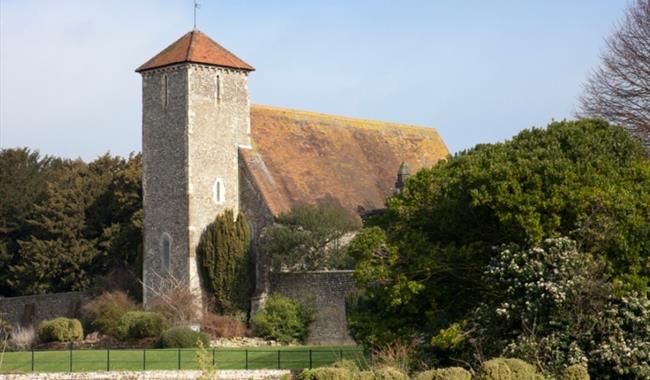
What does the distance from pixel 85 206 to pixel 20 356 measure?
56.4ft

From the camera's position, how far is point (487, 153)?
29297mm

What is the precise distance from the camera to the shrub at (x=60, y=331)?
44438 millimetres

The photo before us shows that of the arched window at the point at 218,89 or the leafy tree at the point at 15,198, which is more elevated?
the arched window at the point at 218,89

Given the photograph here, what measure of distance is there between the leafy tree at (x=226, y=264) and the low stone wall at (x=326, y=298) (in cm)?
194

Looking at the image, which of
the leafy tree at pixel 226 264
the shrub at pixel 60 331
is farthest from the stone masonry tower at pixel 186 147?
the shrub at pixel 60 331

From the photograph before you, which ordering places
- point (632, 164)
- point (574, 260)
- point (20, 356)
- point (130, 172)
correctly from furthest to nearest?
point (130, 172) → point (20, 356) → point (632, 164) → point (574, 260)

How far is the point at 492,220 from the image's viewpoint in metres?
27.7

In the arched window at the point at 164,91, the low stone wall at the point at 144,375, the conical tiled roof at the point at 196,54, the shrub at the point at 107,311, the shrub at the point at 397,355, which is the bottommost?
the low stone wall at the point at 144,375

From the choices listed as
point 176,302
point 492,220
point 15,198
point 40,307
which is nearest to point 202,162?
point 176,302

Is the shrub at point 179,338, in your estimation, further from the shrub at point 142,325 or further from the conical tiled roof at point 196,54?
the conical tiled roof at point 196,54

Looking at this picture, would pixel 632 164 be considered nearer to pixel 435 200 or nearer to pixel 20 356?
pixel 435 200

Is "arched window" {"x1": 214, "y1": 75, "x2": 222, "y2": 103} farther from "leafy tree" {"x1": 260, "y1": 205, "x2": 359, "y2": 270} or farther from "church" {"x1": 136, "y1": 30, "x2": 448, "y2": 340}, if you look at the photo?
"leafy tree" {"x1": 260, "y1": 205, "x2": 359, "y2": 270}

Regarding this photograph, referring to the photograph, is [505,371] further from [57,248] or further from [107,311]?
[57,248]

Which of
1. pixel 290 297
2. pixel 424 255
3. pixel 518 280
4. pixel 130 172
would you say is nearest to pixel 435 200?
pixel 424 255
